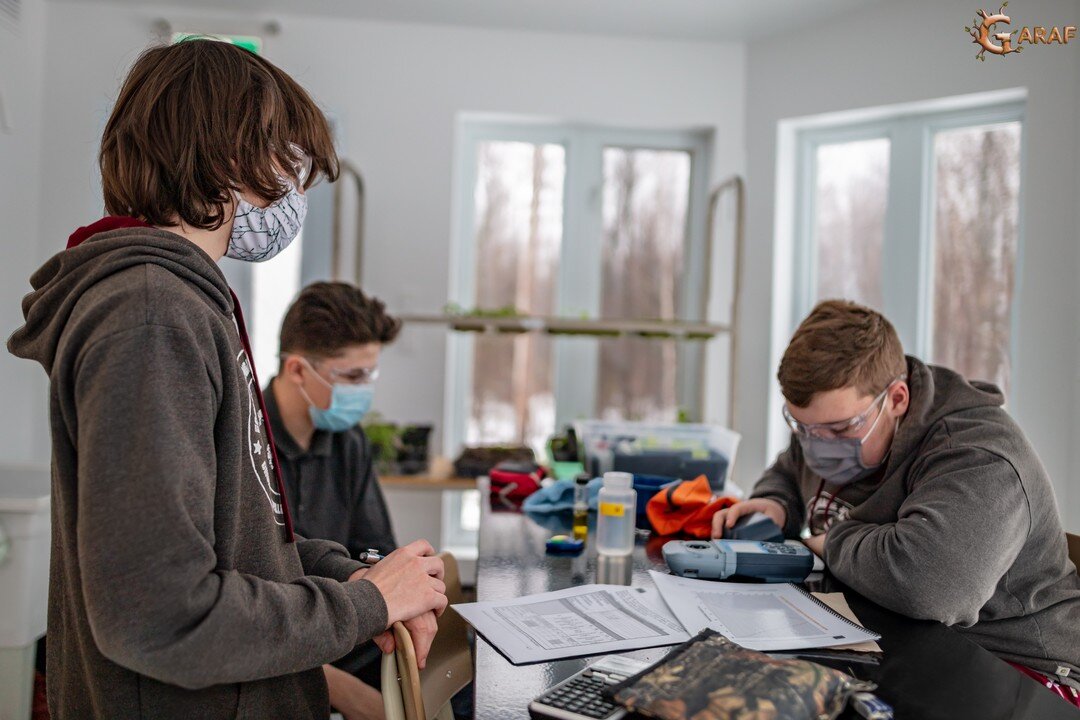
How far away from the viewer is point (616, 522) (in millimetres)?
1607

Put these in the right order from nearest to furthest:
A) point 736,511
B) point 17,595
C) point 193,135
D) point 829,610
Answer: point 193,135
point 829,610
point 736,511
point 17,595

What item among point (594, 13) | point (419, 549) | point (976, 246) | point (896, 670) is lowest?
point (896, 670)

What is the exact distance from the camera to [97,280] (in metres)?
0.89

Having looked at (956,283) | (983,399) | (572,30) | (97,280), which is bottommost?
(983,399)

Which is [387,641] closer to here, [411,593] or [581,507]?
[411,593]

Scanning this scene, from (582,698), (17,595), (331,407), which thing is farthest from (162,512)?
(17,595)

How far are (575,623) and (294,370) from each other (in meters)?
1.22

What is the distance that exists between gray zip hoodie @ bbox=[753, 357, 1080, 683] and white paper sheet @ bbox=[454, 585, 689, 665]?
1.25ft

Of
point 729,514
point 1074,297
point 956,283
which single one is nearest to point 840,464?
point 729,514

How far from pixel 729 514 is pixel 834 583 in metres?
0.32

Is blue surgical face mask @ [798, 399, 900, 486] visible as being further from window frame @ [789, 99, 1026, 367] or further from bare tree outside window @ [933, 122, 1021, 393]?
window frame @ [789, 99, 1026, 367]

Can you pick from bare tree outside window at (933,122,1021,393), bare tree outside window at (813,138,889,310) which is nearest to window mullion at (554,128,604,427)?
bare tree outside window at (813,138,889,310)

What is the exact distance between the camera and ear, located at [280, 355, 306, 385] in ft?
7.25

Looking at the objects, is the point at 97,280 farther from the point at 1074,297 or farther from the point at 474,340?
the point at 474,340
